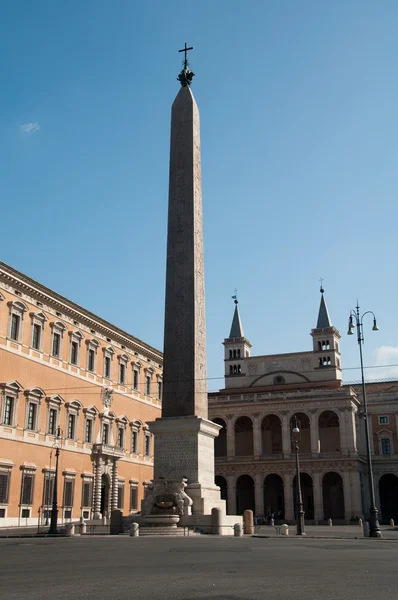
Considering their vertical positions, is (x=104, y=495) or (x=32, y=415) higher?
(x=32, y=415)

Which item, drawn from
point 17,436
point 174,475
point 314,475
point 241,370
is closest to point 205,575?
Answer: point 174,475

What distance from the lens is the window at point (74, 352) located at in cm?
3981

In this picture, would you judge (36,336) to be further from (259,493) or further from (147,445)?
(259,493)

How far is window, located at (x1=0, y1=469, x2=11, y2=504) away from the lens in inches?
1270

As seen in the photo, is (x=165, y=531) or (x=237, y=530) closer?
(x=165, y=531)

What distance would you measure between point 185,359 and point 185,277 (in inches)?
111

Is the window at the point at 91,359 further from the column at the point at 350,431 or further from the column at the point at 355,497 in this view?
the column at the point at 355,497

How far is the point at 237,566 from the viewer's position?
416 inches

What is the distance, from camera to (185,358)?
22234mm

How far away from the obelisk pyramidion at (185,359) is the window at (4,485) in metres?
12.9

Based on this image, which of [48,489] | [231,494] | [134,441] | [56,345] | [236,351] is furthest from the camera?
[236,351]

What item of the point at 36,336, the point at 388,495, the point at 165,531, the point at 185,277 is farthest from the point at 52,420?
the point at 388,495

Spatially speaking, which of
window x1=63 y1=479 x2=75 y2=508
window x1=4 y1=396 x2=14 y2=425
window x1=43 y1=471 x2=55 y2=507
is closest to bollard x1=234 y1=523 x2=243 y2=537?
window x1=4 y1=396 x2=14 y2=425

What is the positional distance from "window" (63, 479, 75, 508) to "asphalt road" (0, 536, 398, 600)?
24.7 meters
